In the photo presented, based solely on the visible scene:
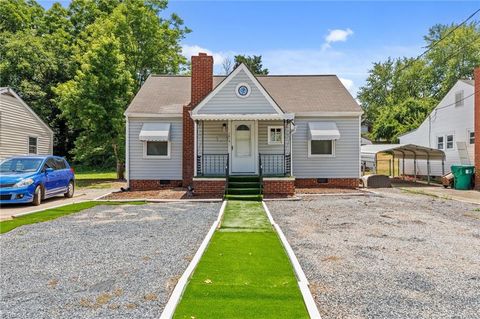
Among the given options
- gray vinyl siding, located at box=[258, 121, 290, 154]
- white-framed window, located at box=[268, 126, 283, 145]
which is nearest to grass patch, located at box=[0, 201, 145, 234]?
gray vinyl siding, located at box=[258, 121, 290, 154]

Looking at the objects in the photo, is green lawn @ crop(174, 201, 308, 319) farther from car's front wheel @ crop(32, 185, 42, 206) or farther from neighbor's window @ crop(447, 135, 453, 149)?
neighbor's window @ crop(447, 135, 453, 149)

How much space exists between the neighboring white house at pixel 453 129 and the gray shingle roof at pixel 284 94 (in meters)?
7.03

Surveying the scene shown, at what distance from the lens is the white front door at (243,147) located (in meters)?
14.9

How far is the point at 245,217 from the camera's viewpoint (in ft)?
30.1

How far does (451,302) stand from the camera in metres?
3.75

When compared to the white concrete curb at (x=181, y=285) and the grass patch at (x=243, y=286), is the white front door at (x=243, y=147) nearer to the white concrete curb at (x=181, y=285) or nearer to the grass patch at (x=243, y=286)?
the white concrete curb at (x=181, y=285)

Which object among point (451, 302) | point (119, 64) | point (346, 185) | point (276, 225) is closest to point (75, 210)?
point (276, 225)

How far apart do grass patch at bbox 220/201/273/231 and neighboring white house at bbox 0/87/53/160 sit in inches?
576

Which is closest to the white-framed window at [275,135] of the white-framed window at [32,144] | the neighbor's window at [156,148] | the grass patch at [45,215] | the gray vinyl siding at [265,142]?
the gray vinyl siding at [265,142]

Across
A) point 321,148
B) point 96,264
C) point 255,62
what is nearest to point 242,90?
point 321,148

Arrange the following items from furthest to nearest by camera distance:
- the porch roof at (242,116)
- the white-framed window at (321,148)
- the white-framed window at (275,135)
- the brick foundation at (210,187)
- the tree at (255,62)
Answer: the tree at (255,62), the white-framed window at (321,148), the white-framed window at (275,135), the porch roof at (242,116), the brick foundation at (210,187)

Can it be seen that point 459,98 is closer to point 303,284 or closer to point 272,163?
point 272,163

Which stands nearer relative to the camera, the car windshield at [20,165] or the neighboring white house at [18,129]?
the car windshield at [20,165]

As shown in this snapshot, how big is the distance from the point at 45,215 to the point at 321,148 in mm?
11715
